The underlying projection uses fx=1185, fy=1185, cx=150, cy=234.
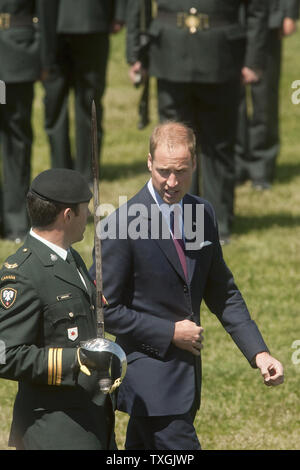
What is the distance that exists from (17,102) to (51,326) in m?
4.83

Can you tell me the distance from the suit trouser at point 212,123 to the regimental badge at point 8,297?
14.8ft

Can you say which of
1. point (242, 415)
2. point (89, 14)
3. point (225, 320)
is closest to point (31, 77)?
point (89, 14)

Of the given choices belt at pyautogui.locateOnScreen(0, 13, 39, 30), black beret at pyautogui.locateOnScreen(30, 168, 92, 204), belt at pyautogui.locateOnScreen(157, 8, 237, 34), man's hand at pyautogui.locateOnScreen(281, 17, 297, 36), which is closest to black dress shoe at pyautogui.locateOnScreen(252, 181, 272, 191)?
man's hand at pyautogui.locateOnScreen(281, 17, 297, 36)

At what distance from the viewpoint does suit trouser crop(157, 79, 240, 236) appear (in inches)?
345

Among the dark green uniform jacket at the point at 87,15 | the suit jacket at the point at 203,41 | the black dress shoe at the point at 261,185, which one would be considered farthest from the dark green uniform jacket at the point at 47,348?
the black dress shoe at the point at 261,185

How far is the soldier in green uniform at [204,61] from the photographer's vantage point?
8680 mm

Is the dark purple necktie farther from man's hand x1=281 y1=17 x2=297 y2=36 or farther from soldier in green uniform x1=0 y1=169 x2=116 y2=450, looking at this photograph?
man's hand x1=281 y1=17 x2=297 y2=36

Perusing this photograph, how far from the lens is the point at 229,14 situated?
28.5 feet

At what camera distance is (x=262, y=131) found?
10.9 m

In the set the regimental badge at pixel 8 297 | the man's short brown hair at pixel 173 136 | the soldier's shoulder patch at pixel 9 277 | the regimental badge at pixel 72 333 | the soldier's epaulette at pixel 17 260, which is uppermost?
the man's short brown hair at pixel 173 136

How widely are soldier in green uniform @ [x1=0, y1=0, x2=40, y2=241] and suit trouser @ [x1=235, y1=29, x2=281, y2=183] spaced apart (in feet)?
8.17

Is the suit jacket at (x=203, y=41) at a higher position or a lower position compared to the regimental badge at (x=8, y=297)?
lower

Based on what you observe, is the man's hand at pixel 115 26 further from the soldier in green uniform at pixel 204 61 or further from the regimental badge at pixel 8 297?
the regimental badge at pixel 8 297

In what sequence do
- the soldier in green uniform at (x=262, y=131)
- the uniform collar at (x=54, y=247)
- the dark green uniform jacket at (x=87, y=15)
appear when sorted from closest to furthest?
the uniform collar at (x=54, y=247) → the dark green uniform jacket at (x=87, y=15) → the soldier in green uniform at (x=262, y=131)
